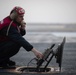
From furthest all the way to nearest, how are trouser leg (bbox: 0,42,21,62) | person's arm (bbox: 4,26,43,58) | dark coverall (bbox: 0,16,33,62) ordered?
trouser leg (bbox: 0,42,21,62)
dark coverall (bbox: 0,16,33,62)
person's arm (bbox: 4,26,43,58)

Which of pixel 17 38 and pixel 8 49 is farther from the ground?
pixel 17 38

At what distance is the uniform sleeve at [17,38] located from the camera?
5953 millimetres

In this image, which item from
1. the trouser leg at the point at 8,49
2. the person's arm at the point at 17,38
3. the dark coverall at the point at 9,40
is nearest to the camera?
the person's arm at the point at 17,38

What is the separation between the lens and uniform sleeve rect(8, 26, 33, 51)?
5953 mm

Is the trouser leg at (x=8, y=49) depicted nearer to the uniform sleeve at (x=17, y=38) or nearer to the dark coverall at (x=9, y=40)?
the dark coverall at (x=9, y=40)

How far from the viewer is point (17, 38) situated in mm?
6023

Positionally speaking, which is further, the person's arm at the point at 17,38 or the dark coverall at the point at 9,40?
the dark coverall at the point at 9,40

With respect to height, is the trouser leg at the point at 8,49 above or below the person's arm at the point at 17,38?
below

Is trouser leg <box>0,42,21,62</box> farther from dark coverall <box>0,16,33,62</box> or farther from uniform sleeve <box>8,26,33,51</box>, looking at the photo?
uniform sleeve <box>8,26,33,51</box>

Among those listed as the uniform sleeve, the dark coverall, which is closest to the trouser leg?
the dark coverall

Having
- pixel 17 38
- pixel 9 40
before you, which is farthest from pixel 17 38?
pixel 9 40

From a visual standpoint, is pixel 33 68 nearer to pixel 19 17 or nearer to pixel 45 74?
pixel 45 74

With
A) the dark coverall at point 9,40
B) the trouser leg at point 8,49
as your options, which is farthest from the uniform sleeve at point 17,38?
the trouser leg at point 8,49

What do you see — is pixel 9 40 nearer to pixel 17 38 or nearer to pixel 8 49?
pixel 8 49
